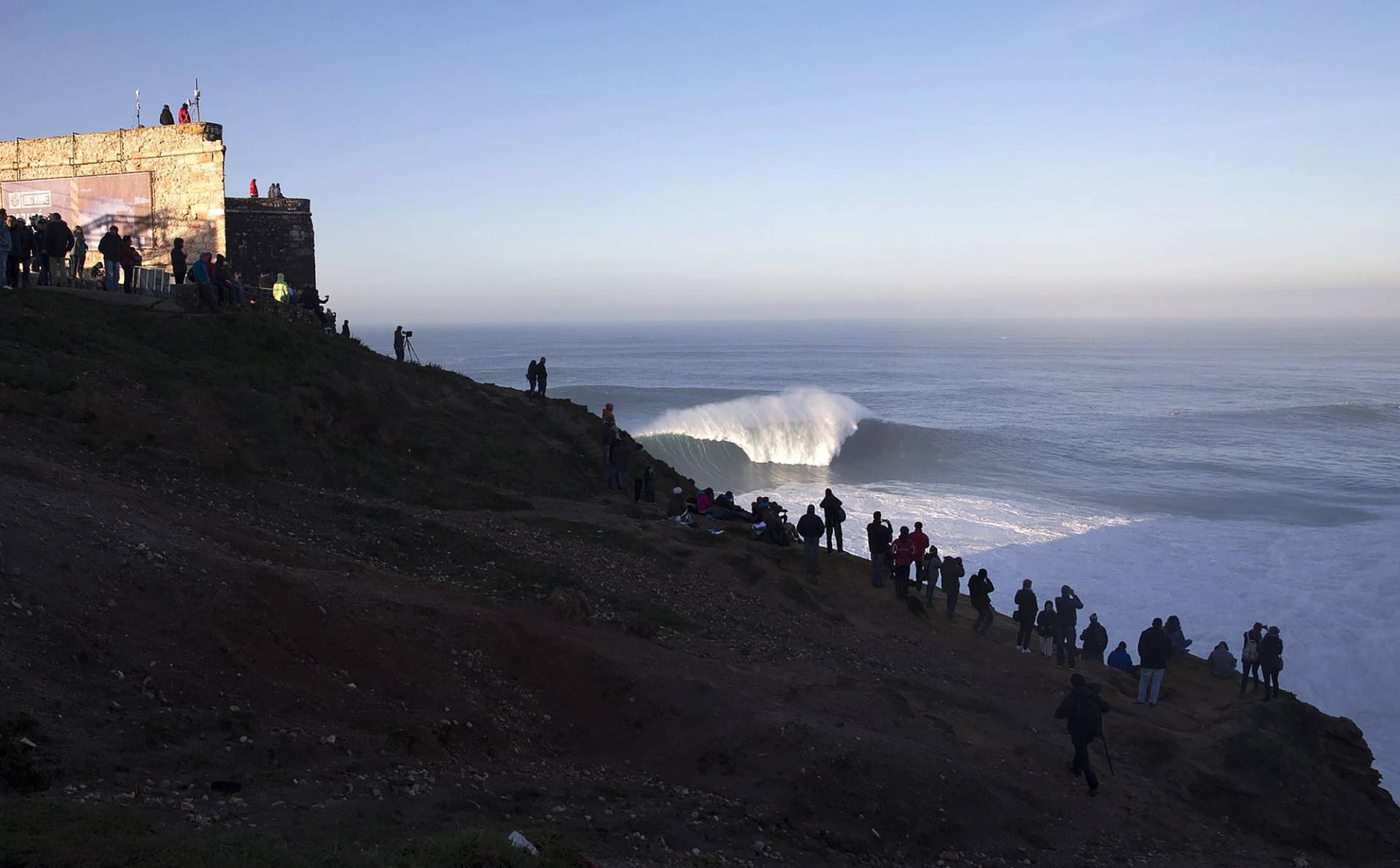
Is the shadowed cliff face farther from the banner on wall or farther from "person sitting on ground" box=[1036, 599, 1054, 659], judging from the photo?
the banner on wall

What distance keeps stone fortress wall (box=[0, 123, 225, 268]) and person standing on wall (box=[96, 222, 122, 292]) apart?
443 cm

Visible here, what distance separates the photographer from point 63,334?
13328 mm

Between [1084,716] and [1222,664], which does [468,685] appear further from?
[1222,664]

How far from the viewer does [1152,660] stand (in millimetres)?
12242

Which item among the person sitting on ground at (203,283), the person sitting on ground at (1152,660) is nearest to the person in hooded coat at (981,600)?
the person sitting on ground at (1152,660)

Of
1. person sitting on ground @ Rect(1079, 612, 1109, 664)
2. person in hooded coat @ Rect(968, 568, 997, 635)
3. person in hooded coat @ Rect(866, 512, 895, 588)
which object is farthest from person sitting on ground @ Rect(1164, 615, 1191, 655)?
person in hooded coat @ Rect(866, 512, 895, 588)

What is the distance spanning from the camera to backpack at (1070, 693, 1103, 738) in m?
9.12

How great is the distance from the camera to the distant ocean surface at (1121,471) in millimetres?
19219

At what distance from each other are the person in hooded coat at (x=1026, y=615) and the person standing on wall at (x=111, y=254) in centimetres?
1628

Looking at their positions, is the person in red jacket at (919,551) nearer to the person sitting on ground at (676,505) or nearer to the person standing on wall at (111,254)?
the person sitting on ground at (676,505)

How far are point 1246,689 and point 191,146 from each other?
2319 cm

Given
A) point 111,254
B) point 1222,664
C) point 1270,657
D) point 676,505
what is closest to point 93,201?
point 111,254

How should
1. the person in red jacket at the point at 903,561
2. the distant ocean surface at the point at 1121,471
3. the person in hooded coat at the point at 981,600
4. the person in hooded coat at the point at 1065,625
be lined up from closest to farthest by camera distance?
the person in hooded coat at the point at 1065,625
the person in hooded coat at the point at 981,600
the person in red jacket at the point at 903,561
the distant ocean surface at the point at 1121,471

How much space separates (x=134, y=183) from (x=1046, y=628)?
70.6 feet
